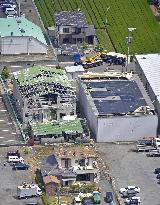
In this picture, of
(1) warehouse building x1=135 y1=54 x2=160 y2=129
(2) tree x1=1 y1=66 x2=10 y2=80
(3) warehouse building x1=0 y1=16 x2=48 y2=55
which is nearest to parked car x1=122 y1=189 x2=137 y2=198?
(1) warehouse building x1=135 y1=54 x2=160 y2=129

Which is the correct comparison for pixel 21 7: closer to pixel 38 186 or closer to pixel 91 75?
pixel 91 75

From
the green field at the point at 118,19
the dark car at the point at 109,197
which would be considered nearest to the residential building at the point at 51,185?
the dark car at the point at 109,197

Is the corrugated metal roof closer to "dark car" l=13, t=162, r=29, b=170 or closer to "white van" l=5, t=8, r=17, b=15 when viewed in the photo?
"dark car" l=13, t=162, r=29, b=170

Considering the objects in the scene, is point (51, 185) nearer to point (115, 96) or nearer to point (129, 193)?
point (129, 193)

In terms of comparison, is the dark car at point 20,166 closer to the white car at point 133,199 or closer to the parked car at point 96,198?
the parked car at point 96,198

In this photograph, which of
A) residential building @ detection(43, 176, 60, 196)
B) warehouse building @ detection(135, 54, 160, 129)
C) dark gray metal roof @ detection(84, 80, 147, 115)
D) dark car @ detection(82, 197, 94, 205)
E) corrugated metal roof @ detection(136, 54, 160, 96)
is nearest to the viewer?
dark car @ detection(82, 197, 94, 205)

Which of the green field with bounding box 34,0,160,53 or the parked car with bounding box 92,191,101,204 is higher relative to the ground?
the green field with bounding box 34,0,160,53

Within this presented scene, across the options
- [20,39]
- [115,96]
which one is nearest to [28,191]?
[115,96]
